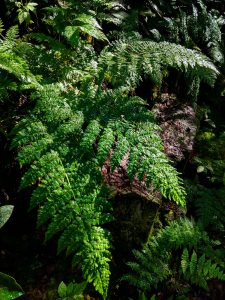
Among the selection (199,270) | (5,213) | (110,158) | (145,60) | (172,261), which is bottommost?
(172,261)

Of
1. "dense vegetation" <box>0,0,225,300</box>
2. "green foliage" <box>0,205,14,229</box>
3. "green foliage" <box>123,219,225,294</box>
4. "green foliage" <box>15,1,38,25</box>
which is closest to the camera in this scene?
"dense vegetation" <box>0,0,225,300</box>

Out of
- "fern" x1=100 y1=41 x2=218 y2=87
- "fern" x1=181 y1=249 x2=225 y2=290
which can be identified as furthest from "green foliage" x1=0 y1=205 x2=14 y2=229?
"fern" x1=181 y1=249 x2=225 y2=290

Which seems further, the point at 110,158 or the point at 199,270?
the point at 199,270

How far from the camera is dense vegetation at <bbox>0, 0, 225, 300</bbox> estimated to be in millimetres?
2084

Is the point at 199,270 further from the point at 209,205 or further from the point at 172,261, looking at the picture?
the point at 209,205

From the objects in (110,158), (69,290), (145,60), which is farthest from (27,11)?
(69,290)

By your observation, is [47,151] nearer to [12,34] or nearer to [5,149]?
[5,149]

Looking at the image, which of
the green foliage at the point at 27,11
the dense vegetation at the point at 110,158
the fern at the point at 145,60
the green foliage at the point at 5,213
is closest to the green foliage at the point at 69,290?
the dense vegetation at the point at 110,158

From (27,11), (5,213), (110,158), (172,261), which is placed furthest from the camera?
(27,11)

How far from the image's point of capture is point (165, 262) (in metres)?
2.92

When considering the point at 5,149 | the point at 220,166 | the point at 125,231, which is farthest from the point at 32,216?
the point at 220,166

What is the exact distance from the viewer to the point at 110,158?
100 inches

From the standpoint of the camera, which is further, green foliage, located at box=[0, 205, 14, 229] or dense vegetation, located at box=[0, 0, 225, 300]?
green foliage, located at box=[0, 205, 14, 229]

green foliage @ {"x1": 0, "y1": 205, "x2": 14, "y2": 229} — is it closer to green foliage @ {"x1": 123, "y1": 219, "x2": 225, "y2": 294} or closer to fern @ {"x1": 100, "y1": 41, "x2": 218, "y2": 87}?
green foliage @ {"x1": 123, "y1": 219, "x2": 225, "y2": 294}
